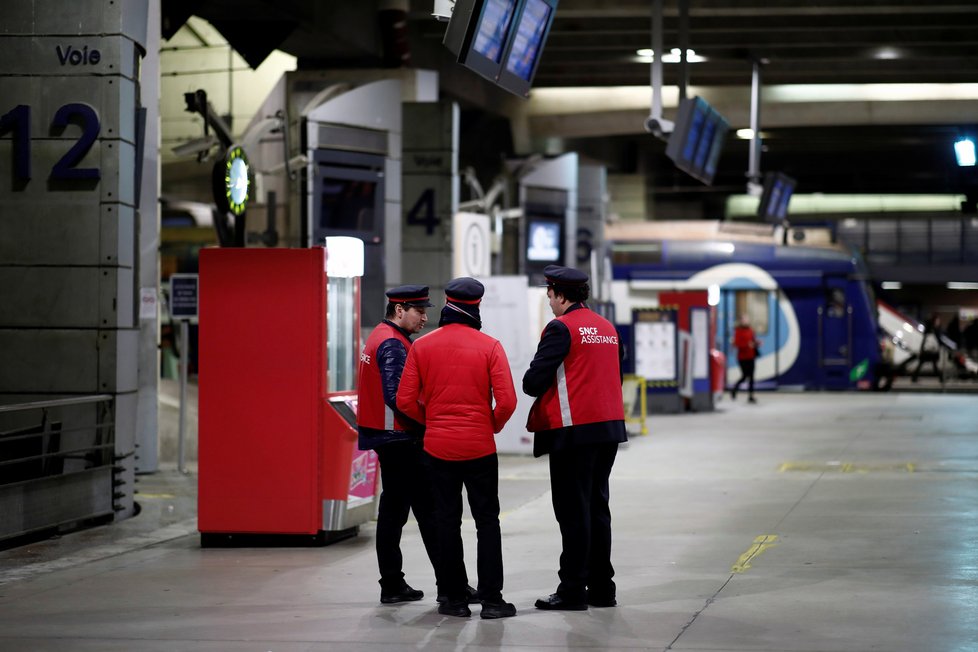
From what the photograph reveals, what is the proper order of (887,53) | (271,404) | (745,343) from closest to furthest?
(271,404) < (887,53) < (745,343)

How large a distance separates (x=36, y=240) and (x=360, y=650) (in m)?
6.90

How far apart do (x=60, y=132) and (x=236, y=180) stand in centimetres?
401

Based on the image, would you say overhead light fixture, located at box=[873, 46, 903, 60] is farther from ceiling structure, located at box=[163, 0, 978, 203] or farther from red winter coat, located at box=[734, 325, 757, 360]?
red winter coat, located at box=[734, 325, 757, 360]

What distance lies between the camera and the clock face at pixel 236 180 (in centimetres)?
1667

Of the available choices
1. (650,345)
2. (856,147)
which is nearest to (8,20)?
(650,345)

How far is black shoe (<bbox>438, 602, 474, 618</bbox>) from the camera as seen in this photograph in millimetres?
8430

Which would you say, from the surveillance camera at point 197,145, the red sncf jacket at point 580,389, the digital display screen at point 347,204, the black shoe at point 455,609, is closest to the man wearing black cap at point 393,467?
the black shoe at point 455,609

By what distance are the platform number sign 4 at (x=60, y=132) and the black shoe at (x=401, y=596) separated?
18.9 ft

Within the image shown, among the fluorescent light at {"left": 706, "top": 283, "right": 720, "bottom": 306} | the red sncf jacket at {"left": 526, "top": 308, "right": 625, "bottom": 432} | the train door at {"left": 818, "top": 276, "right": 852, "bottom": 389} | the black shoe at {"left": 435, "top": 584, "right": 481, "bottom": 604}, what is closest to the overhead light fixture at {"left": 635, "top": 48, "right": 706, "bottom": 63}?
the fluorescent light at {"left": 706, "top": 283, "right": 720, "bottom": 306}

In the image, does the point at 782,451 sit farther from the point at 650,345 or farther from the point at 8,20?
the point at 8,20

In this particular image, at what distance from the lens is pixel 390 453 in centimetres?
898

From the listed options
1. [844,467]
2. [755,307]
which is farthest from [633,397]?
[755,307]

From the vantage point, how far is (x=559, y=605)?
8.60m

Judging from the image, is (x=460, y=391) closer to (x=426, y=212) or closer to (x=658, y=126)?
(x=658, y=126)
